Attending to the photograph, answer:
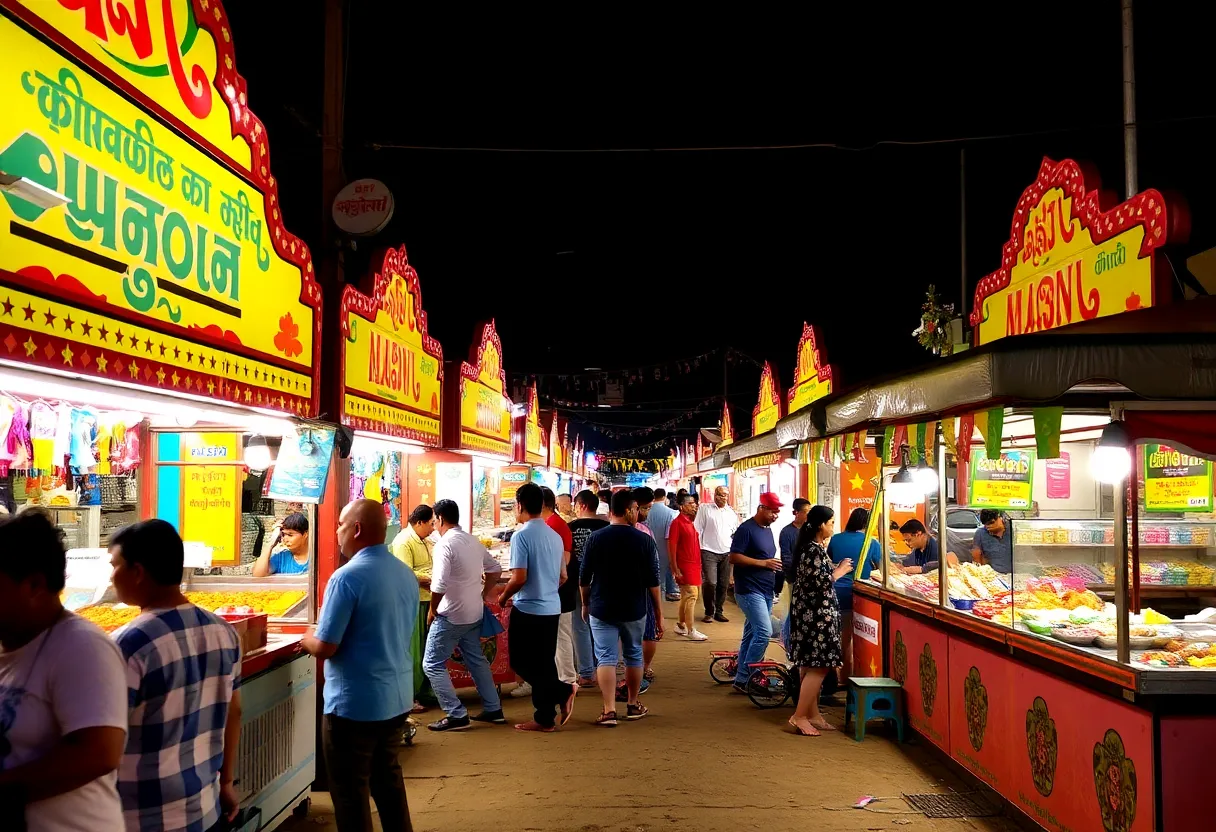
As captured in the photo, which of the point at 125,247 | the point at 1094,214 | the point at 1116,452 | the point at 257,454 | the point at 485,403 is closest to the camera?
the point at 125,247

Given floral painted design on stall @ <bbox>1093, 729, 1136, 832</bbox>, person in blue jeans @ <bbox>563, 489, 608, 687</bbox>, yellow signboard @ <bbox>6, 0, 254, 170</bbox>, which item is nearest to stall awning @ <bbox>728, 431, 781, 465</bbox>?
person in blue jeans @ <bbox>563, 489, 608, 687</bbox>

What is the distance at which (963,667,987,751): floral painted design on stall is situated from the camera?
6.66 meters

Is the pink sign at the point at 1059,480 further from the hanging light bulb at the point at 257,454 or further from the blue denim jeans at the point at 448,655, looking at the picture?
the hanging light bulb at the point at 257,454

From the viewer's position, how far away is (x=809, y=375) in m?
15.5

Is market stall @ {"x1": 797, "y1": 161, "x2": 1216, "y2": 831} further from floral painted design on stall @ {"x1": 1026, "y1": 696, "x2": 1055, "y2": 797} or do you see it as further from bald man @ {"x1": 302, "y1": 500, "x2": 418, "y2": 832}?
bald man @ {"x1": 302, "y1": 500, "x2": 418, "y2": 832}

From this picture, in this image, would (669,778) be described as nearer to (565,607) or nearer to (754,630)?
(565,607)

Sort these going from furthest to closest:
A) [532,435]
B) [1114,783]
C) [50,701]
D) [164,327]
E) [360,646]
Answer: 1. [532,435]
2. [1114,783]
3. [360,646]
4. [164,327]
5. [50,701]

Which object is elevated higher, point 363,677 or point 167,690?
point 167,690

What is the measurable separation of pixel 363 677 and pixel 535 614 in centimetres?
360

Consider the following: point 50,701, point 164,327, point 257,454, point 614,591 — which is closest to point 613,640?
point 614,591

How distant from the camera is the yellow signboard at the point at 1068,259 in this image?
6.56m

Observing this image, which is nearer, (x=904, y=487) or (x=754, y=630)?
(x=904, y=487)

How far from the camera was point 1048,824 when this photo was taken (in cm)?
561

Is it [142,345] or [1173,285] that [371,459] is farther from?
[1173,285]
